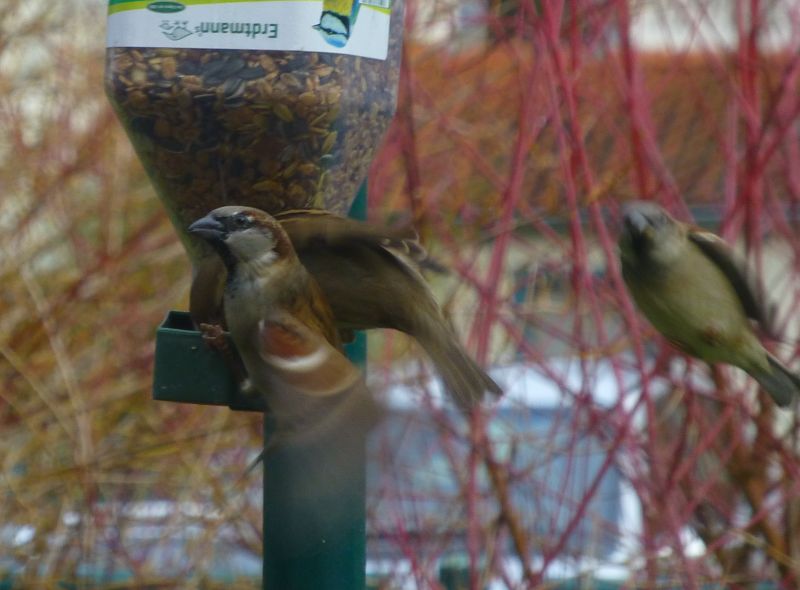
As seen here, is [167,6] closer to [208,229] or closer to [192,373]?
[208,229]

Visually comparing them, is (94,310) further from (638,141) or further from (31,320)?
(638,141)

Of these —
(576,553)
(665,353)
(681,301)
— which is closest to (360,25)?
(681,301)

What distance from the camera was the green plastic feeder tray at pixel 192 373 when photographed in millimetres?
2178

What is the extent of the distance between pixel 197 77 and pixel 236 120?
0.11m

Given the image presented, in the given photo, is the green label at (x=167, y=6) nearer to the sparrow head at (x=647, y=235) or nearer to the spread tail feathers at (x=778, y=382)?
the sparrow head at (x=647, y=235)

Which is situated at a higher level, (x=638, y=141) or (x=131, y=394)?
(x=638, y=141)

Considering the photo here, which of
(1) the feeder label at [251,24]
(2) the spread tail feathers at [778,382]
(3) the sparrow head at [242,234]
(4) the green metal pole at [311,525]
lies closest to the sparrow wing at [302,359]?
(3) the sparrow head at [242,234]

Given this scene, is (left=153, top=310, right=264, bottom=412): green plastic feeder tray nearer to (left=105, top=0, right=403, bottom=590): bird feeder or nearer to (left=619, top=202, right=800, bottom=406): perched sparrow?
(left=105, top=0, right=403, bottom=590): bird feeder

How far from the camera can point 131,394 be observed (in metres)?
4.30

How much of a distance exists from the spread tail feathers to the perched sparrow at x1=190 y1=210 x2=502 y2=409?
2.02 ft

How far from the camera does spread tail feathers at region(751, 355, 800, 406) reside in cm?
236

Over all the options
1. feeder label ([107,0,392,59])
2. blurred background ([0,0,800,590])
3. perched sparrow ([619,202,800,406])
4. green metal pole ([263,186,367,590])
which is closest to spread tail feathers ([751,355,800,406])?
perched sparrow ([619,202,800,406])

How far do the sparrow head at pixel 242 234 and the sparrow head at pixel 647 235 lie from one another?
2.11 feet

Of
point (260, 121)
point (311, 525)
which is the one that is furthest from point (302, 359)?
point (260, 121)
